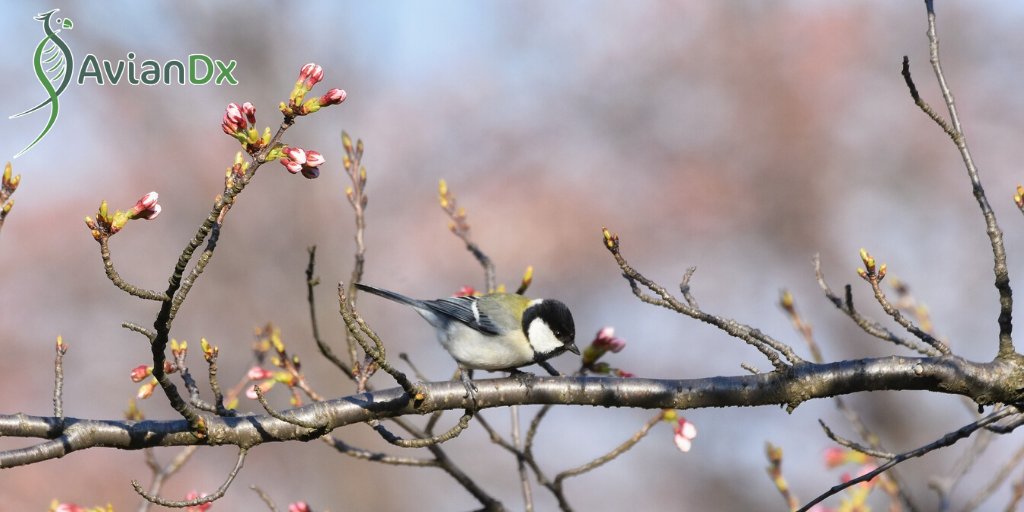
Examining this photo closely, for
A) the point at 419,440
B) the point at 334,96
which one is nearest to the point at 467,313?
the point at 419,440

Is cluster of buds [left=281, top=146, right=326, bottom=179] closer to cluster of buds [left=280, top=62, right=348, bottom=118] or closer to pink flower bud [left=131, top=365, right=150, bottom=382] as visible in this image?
cluster of buds [left=280, top=62, right=348, bottom=118]

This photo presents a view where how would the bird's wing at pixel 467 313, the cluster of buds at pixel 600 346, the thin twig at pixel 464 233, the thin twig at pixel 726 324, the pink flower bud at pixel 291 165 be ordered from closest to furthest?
1. the pink flower bud at pixel 291 165
2. the thin twig at pixel 726 324
3. the cluster of buds at pixel 600 346
4. the thin twig at pixel 464 233
5. the bird's wing at pixel 467 313

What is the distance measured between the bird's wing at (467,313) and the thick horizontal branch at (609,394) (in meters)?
1.31

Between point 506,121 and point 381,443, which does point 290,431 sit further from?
point 506,121

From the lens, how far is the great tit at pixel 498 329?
4.00m

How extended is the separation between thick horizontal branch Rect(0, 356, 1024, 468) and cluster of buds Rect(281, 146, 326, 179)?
0.68m

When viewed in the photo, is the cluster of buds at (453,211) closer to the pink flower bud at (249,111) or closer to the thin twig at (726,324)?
the thin twig at (726,324)

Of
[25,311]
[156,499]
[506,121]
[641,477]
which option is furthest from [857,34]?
[156,499]

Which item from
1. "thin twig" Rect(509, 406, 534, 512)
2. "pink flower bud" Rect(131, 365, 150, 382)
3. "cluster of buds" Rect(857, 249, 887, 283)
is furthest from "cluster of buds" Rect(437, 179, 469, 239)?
"cluster of buds" Rect(857, 249, 887, 283)

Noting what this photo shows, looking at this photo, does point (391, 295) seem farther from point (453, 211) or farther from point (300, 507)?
point (300, 507)

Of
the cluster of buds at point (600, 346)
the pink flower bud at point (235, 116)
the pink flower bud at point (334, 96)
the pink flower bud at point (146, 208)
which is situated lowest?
the pink flower bud at point (146, 208)

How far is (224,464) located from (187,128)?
3.81 m

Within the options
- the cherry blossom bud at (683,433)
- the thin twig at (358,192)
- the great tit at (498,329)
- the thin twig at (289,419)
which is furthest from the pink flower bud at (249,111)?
the cherry blossom bud at (683,433)

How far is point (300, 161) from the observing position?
2074 millimetres
